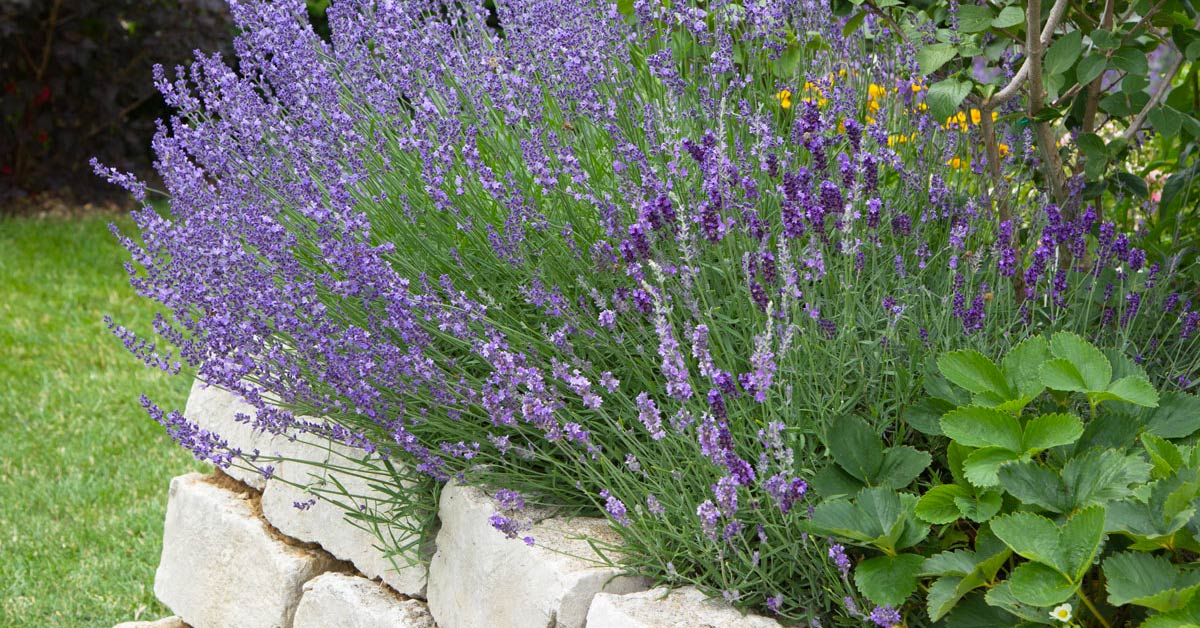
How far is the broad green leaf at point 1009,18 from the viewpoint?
91.7 inches

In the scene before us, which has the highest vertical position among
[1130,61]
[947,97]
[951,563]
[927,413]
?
[947,97]

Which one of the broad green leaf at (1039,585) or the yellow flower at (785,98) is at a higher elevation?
the yellow flower at (785,98)

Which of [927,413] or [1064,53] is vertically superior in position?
[1064,53]

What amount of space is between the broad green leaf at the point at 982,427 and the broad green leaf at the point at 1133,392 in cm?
→ 17

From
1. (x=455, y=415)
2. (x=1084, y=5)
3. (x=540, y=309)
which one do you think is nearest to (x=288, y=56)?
(x=540, y=309)

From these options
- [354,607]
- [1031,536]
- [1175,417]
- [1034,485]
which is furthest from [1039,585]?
[354,607]

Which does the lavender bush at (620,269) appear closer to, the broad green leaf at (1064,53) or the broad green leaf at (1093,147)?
the broad green leaf at (1093,147)

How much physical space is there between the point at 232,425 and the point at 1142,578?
90.2 inches

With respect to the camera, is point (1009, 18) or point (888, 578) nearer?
point (888, 578)

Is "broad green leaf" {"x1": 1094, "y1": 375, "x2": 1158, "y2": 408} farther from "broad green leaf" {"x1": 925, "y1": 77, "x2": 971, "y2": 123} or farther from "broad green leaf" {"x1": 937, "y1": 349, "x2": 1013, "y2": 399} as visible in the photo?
"broad green leaf" {"x1": 925, "y1": 77, "x2": 971, "y2": 123}

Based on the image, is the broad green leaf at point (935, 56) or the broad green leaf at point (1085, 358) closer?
the broad green leaf at point (1085, 358)

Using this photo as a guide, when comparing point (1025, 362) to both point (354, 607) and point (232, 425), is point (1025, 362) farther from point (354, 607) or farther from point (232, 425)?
point (232, 425)

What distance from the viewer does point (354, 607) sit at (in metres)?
2.58

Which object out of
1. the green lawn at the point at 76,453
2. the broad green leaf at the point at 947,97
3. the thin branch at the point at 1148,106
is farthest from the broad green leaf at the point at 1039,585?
the green lawn at the point at 76,453
